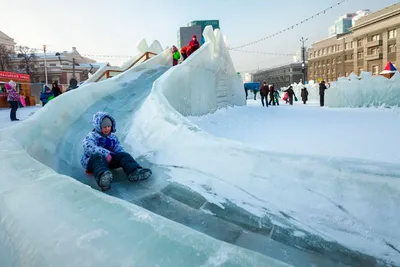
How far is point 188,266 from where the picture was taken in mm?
1078

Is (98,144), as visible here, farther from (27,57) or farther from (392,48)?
(27,57)

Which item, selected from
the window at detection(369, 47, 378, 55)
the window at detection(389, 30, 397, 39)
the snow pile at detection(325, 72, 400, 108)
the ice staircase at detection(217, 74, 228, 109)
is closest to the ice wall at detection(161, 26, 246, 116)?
the ice staircase at detection(217, 74, 228, 109)

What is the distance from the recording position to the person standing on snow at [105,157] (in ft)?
9.13

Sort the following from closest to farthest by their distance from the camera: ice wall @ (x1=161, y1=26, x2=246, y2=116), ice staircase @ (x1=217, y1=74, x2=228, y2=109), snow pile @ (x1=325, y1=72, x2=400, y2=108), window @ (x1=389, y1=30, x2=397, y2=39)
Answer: ice wall @ (x1=161, y1=26, x2=246, y2=116) < ice staircase @ (x1=217, y1=74, x2=228, y2=109) < snow pile @ (x1=325, y1=72, x2=400, y2=108) < window @ (x1=389, y1=30, x2=397, y2=39)

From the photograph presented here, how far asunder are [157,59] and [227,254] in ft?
36.8

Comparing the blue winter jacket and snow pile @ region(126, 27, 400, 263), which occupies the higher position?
the blue winter jacket

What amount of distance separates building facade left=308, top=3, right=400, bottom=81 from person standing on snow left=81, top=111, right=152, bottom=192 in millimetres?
39301

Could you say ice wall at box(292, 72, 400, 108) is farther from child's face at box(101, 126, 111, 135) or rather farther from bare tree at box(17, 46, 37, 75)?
bare tree at box(17, 46, 37, 75)

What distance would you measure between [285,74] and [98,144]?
256 feet

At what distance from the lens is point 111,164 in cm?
324

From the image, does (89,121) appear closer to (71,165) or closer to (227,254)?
(71,165)

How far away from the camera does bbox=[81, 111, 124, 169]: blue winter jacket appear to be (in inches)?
125

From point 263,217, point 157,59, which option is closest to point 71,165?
point 263,217

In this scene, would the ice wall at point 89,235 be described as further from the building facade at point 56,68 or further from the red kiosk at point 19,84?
the building facade at point 56,68
